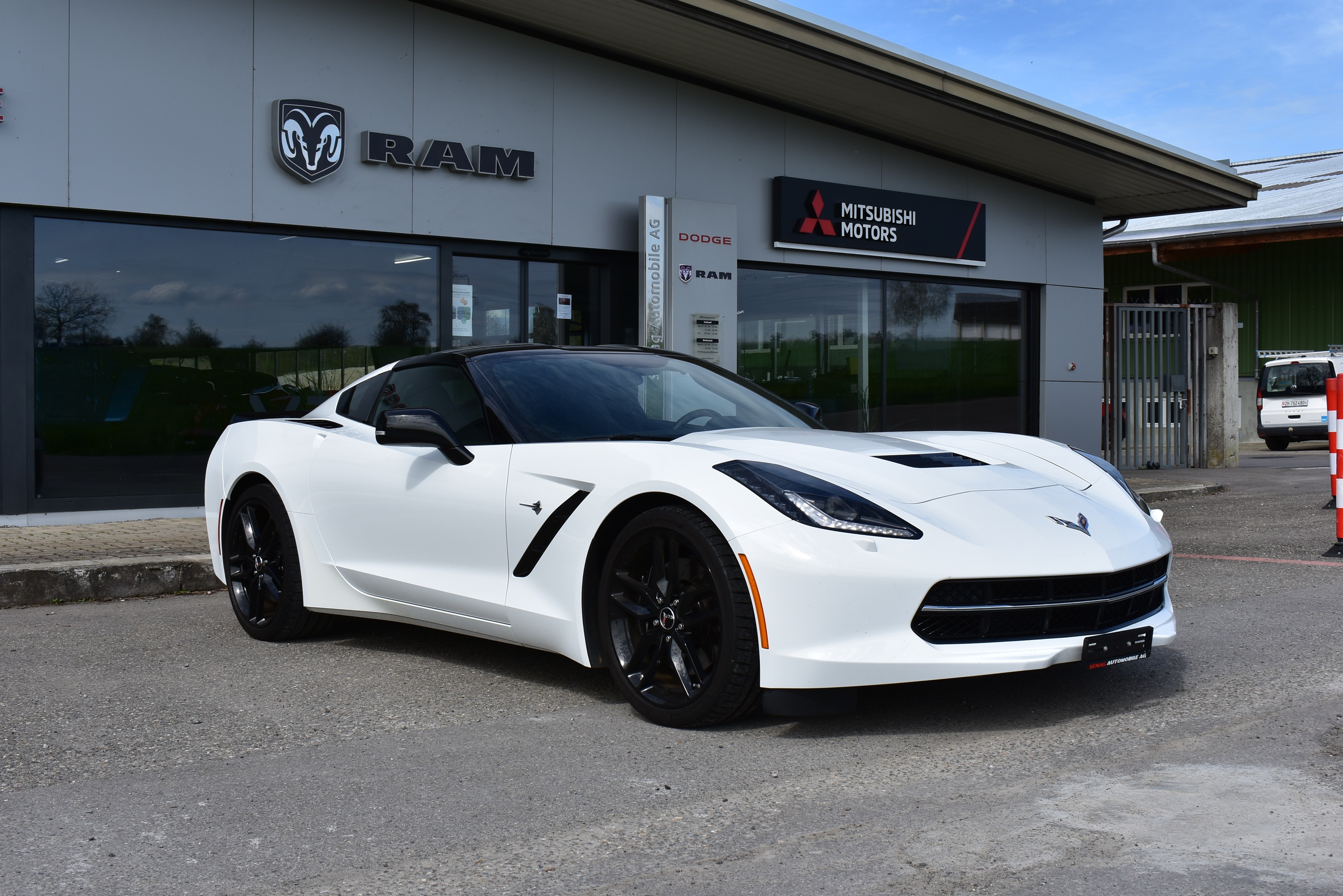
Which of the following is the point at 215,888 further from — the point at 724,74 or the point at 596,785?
the point at 724,74

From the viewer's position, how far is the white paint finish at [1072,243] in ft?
51.7

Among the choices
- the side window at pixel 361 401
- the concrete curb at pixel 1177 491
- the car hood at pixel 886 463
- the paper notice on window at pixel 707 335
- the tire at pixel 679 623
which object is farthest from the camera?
the concrete curb at pixel 1177 491

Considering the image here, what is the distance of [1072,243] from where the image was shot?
52.6 feet

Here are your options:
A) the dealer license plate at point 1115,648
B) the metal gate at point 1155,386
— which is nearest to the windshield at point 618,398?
the dealer license plate at point 1115,648

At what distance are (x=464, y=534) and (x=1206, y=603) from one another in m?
3.76

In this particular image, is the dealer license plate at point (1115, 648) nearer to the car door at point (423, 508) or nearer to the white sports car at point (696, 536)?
the white sports car at point (696, 536)

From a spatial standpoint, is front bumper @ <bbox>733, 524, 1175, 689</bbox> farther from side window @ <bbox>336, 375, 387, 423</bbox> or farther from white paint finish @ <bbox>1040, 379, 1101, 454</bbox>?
white paint finish @ <bbox>1040, 379, 1101, 454</bbox>

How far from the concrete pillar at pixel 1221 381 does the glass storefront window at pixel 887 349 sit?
3.62 metres

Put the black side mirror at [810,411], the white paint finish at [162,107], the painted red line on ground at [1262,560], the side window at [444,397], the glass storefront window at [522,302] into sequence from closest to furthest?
1. the side window at [444,397]
2. the black side mirror at [810,411]
3. the painted red line on ground at [1262,560]
4. the white paint finish at [162,107]
5. the glass storefront window at [522,302]

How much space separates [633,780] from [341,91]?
8579mm

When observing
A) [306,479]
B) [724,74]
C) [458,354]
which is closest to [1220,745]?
[458,354]

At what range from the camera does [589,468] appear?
13.5 ft

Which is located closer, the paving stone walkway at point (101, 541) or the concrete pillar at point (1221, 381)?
the paving stone walkway at point (101, 541)

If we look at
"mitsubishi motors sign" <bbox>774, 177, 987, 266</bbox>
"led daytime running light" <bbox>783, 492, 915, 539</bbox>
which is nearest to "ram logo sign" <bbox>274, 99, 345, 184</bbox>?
"mitsubishi motors sign" <bbox>774, 177, 987, 266</bbox>
